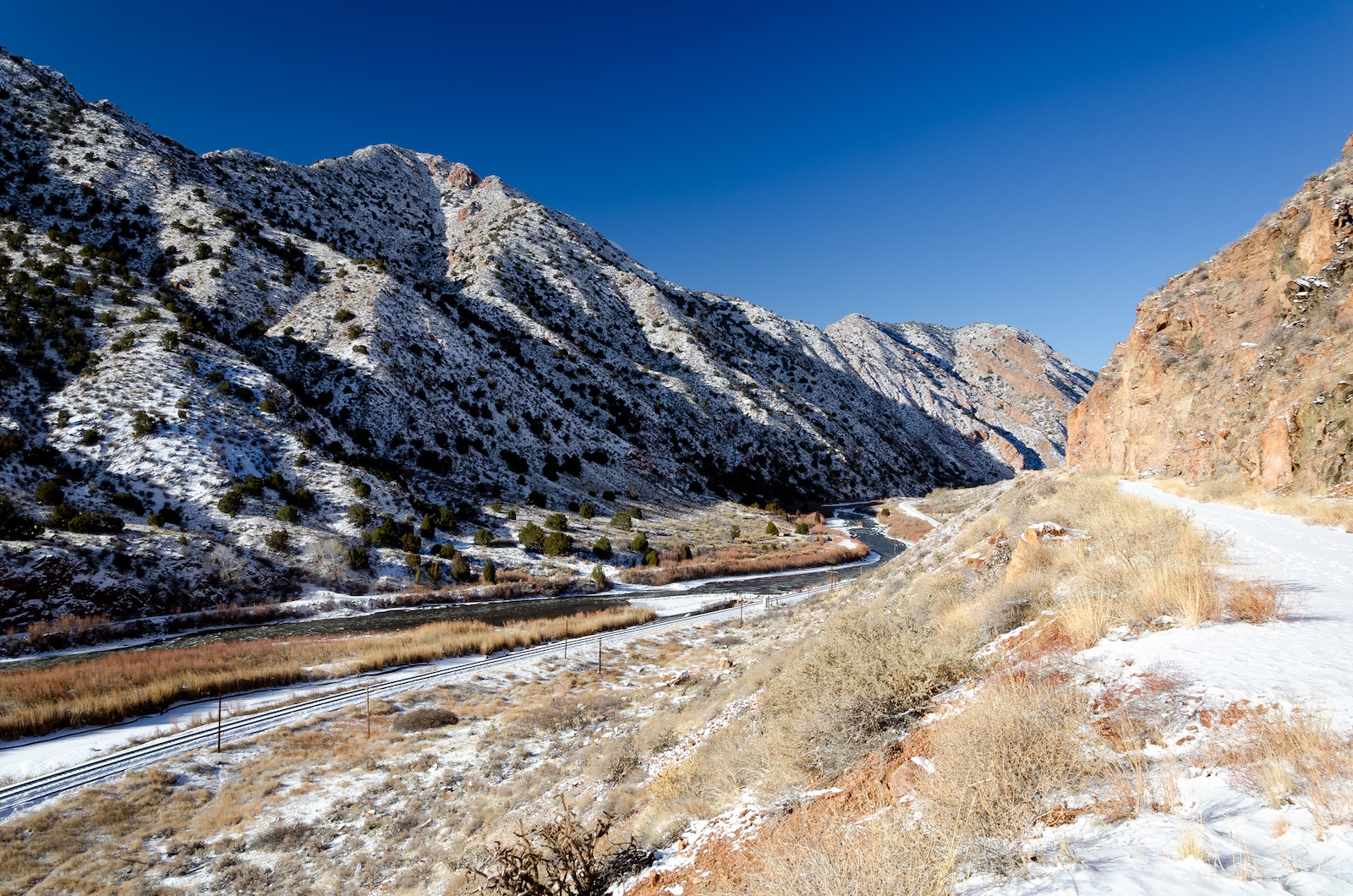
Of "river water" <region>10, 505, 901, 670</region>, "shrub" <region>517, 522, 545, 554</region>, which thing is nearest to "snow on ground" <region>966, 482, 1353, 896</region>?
"river water" <region>10, 505, 901, 670</region>

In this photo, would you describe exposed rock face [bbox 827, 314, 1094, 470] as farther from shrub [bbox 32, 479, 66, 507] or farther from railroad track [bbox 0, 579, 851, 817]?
shrub [bbox 32, 479, 66, 507]

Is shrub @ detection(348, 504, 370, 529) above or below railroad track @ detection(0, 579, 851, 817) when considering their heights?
above

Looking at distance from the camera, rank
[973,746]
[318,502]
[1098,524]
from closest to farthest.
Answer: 1. [973,746]
2. [1098,524]
3. [318,502]

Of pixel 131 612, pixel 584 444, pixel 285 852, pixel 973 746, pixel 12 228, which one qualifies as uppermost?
pixel 12 228

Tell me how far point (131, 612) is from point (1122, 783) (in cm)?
3327

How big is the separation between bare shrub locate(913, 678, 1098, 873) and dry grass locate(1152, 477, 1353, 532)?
9243 millimetres

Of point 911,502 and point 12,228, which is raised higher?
point 12,228

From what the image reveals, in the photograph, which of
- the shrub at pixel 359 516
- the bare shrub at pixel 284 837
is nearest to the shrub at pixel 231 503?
the shrub at pixel 359 516

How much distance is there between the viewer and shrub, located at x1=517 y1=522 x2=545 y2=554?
37.9 m

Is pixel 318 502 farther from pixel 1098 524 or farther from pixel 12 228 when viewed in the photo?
pixel 1098 524

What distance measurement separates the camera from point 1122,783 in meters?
3.38

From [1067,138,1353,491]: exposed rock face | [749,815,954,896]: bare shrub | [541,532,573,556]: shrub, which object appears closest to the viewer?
[749,815,954,896]: bare shrub

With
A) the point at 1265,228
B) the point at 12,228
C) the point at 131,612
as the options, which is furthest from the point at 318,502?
the point at 1265,228

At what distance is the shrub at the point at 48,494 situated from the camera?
26.5 m
